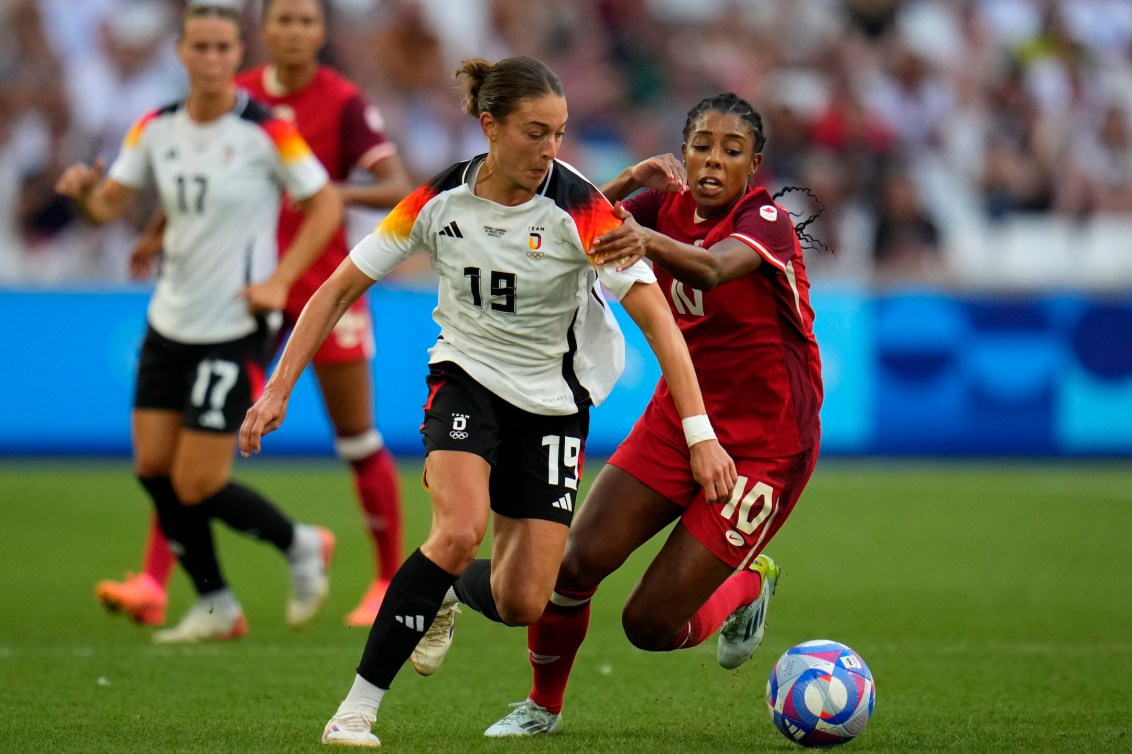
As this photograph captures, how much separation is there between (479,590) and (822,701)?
1153mm

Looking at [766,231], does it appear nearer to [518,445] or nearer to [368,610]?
[518,445]

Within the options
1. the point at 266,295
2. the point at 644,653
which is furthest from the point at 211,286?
the point at 644,653

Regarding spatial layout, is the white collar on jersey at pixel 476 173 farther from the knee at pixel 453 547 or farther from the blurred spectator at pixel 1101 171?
the blurred spectator at pixel 1101 171

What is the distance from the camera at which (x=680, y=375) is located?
4961 millimetres

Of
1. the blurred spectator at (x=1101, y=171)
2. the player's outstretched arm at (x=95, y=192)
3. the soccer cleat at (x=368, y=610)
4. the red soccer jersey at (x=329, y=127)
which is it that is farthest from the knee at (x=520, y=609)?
the blurred spectator at (x=1101, y=171)

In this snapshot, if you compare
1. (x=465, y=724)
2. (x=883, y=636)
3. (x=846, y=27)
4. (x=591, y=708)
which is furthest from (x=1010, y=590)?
(x=846, y=27)

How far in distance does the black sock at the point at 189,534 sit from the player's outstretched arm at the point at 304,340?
7.72 ft

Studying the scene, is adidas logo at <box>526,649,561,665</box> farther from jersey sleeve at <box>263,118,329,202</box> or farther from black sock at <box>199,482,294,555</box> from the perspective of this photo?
jersey sleeve at <box>263,118,329,202</box>

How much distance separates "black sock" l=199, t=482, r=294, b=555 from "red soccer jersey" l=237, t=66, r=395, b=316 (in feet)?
4.29

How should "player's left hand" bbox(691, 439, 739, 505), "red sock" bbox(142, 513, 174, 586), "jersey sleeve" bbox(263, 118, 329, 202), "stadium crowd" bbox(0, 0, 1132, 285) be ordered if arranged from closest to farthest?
"player's left hand" bbox(691, 439, 739, 505) < "jersey sleeve" bbox(263, 118, 329, 202) < "red sock" bbox(142, 513, 174, 586) < "stadium crowd" bbox(0, 0, 1132, 285)

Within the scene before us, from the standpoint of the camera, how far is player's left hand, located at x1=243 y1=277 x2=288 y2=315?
23.6ft

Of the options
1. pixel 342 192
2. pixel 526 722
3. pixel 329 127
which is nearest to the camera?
pixel 526 722

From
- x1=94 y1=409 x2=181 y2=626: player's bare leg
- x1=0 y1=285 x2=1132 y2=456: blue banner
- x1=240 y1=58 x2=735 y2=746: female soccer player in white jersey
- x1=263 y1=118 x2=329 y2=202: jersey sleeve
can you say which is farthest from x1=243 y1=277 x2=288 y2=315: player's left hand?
x1=0 y1=285 x2=1132 y2=456: blue banner

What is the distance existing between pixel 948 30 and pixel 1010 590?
9.61 metres
